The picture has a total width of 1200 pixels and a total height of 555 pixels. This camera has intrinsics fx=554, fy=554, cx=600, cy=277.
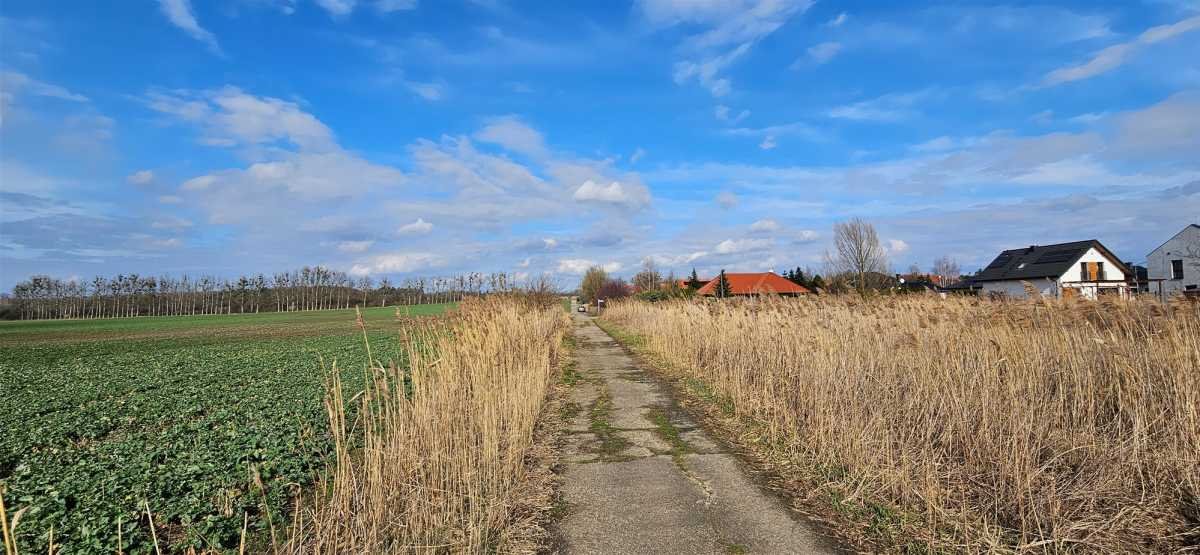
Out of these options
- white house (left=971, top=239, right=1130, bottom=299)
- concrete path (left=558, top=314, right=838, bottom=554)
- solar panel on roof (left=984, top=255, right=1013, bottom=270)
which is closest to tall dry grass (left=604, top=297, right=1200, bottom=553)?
concrete path (left=558, top=314, right=838, bottom=554)

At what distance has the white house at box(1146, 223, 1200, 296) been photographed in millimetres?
37656

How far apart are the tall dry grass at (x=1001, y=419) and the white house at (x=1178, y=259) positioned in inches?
1737

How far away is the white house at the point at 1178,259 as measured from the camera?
3766cm

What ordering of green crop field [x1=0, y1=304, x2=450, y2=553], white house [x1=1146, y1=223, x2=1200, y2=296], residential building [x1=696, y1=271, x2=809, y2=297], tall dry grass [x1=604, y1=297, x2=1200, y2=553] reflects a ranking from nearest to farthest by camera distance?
tall dry grass [x1=604, y1=297, x2=1200, y2=553]
green crop field [x1=0, y1=304, x2=450, y2=553]
white house [x1=1146, y1=223, x2=1200, y2=296]
residential building [x1=696, y1=271, x2=809, y2=297]

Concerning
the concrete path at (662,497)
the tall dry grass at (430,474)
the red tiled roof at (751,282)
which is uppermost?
the red tiled roof at (751,282)

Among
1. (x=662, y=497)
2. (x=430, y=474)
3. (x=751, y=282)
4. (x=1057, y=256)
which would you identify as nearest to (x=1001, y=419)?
(x=662, y=497)

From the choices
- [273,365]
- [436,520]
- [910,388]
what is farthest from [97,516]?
[273,365]

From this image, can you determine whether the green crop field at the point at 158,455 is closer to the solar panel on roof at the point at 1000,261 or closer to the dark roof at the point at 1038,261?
the dark roof at the point at 1038,261

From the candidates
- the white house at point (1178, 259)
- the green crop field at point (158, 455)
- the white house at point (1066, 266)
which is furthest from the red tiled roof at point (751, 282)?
the green crop field at point (158, 455)

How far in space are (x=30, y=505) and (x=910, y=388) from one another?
782 centimetres

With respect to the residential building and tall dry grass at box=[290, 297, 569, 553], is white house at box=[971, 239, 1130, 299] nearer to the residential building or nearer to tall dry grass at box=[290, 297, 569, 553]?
the residential building

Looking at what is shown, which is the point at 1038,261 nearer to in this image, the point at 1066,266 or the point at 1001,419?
the point at 1066,266

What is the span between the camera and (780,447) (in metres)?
5.75

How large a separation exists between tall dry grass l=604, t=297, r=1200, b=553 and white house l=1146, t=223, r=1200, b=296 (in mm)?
44122
